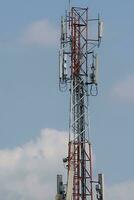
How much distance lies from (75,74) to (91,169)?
6.29 metres

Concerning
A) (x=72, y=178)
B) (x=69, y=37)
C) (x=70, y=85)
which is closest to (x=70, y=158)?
(x=72, y=178)

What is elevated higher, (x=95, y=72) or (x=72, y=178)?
(x=95, y=72)

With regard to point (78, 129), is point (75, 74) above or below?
above

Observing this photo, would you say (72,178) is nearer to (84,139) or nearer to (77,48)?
(84,139)

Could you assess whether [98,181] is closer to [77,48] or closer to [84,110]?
[84,110]

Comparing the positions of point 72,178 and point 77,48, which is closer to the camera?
point 72,178

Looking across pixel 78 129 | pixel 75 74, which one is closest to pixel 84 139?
pixel 78 129

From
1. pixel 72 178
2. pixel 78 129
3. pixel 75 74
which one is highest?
pixel 75 74

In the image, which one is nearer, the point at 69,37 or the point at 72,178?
the point at 72,178

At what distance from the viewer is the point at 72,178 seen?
50.2 meters

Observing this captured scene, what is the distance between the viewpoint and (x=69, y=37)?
53.6m

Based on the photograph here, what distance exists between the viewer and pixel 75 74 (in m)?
52.8

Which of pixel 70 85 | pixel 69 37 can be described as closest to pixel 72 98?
pixel 70 85

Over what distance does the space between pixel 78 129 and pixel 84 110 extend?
1.33 meters
